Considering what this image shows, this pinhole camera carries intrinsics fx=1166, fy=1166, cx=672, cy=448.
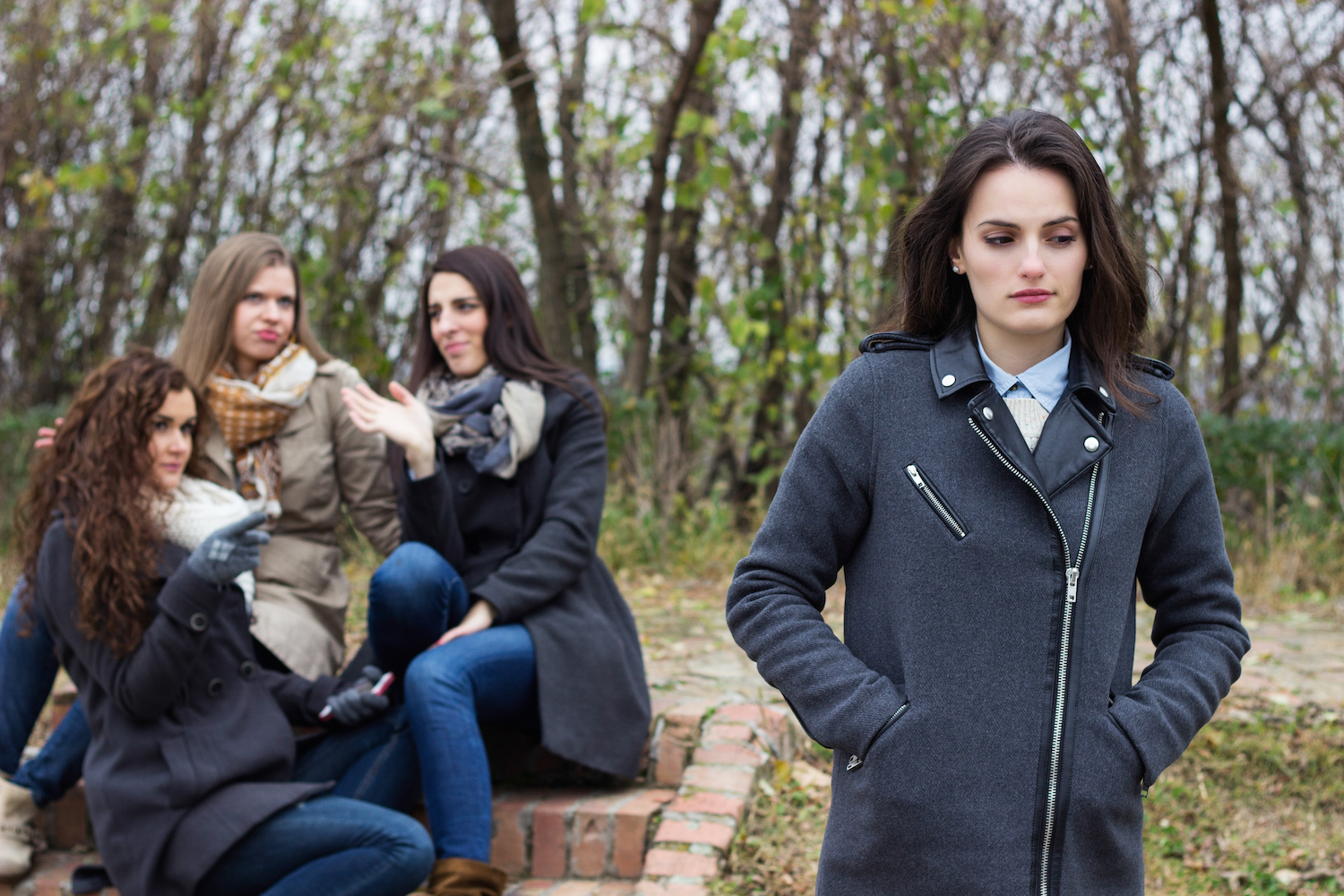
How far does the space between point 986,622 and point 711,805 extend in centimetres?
167

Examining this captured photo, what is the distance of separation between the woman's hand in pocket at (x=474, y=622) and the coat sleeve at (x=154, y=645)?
573mm

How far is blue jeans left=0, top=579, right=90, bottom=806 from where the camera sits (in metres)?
3.01

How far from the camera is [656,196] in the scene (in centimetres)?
630

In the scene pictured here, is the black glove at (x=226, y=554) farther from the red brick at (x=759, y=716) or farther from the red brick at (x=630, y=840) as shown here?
the red brick at (x=759, y=716)

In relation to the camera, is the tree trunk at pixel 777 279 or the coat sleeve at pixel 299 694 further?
the tree trunk at pixel 777 279

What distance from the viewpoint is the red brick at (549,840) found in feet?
9.75

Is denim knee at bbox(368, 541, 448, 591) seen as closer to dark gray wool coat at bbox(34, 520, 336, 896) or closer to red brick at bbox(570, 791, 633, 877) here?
dark gray wool coat at bbox(34, 520, 336, 896)

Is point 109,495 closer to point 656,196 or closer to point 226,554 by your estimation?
point 226,554

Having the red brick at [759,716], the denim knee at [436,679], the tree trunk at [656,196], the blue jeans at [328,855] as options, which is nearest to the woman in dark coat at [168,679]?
the blue jeans at [328,855]

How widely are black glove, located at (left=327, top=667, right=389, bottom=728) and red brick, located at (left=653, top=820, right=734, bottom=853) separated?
0.76 meters

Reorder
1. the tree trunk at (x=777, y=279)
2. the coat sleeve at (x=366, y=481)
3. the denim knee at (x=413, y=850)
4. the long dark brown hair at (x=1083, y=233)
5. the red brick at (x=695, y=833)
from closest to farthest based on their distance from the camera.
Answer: the long dark brown hair at (x=1083, y=233)
the denim knee at (x=413, y=850)
the red brick at (x=695, y=833)
the coat sleeve at (x=366, y=481)
the tree trunk at (x=777, y=279)

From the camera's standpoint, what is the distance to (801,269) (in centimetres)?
629

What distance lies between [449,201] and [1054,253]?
269 inches

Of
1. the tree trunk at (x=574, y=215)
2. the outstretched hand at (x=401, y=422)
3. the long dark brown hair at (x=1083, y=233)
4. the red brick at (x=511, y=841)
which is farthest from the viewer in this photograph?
the tree trunk at (x=574, y=215)
